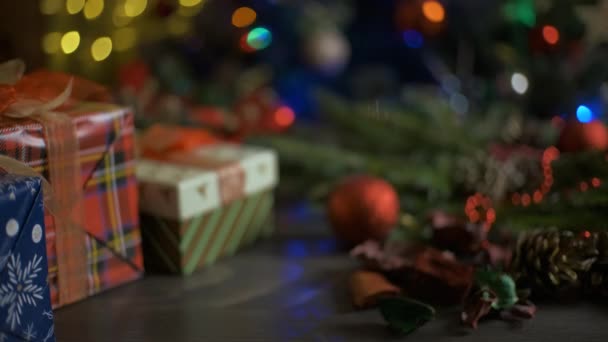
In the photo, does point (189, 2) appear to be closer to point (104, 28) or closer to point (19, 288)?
point (104, 28)

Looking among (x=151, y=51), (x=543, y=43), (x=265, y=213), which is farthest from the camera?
(x=151, y=51)

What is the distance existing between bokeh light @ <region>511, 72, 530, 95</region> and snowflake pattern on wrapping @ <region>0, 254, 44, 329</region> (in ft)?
2.91

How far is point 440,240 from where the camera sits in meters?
1.03

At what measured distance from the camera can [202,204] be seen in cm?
97

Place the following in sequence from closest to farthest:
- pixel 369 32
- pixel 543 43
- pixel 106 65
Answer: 1. pixel 543 43
2. pixel 106 65
3. pixel 369 32

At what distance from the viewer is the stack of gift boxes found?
2.32ft

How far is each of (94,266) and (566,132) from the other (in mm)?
786

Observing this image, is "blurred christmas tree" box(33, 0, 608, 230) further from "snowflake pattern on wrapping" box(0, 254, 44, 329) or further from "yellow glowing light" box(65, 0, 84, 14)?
"snowflake pattern on wrapping" box(0, 254, 44, 329)

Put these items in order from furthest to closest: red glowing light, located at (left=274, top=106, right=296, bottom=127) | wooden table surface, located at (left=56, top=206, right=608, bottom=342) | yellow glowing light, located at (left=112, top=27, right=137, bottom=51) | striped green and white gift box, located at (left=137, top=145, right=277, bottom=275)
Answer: red glowing light, located at (left=274, top=106, right=296, bottom=127) → yellow glowing light, located at (left=112, top=27, right=137, bottom=51) → striped green and white gift box, located at (left=137, top=145, right=277, bottom=275) → wooden table surface, located at (left=56, top=206, right=608, bottom=342)

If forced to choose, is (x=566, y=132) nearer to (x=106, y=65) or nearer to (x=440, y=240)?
(x=440, y=240)

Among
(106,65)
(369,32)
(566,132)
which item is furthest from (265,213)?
(369,32)

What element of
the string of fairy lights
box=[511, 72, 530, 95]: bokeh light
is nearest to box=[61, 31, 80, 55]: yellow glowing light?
the string of fairy lights

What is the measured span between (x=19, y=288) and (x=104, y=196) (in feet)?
0.72

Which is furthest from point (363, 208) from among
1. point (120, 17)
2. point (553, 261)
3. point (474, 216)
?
point (120, 17)
